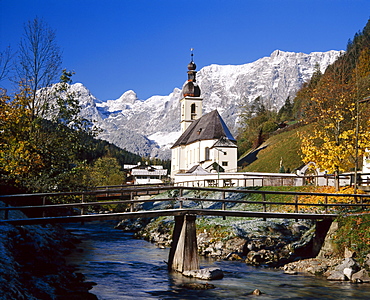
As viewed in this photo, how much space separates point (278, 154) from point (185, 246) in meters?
65.1

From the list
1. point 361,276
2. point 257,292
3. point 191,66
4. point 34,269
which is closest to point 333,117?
point 361,276

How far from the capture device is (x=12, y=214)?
77.2ft

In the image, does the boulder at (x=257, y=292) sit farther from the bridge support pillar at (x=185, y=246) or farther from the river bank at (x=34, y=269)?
the river bank at (x=34, y=269)

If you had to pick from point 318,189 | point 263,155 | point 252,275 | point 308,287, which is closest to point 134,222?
point 318,189

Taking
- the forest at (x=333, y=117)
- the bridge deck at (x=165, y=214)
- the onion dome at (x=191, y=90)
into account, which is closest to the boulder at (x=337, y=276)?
the bridge deck at (x=165, y=214)

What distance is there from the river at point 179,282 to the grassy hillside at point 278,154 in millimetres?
51144

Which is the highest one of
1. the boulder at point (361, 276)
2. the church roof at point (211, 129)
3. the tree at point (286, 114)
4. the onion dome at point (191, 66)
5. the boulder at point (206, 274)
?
the onion dome at point (191, 66)

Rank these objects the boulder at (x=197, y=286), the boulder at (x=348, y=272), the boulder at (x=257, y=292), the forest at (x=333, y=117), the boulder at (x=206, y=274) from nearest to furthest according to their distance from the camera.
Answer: the boulder at (x=257, y=292) < the boulder at (x=197, y=286) < the boulder at (x=348, y=272) < the boulder at (x=206, y=274) < the forest at (x=333, y=117)

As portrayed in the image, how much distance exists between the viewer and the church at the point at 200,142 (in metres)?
80.0

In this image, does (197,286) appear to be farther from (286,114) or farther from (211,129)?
(286,114)

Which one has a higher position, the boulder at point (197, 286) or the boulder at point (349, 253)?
the boulder at point (349, 253)

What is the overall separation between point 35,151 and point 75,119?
3563 mm

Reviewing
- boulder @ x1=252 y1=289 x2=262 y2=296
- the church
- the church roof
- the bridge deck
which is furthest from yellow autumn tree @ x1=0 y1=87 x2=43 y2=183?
→ the church roof

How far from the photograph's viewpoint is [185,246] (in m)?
19.9
